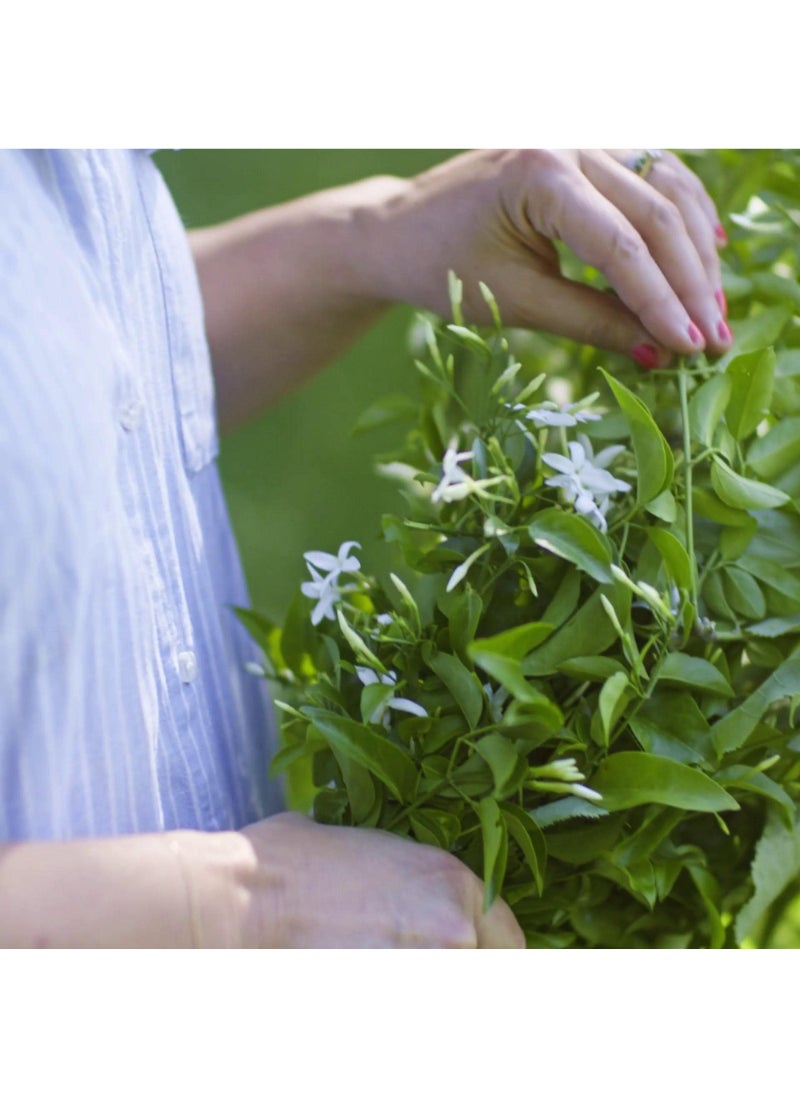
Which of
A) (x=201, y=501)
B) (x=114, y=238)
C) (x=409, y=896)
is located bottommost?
(x=409, y=896)

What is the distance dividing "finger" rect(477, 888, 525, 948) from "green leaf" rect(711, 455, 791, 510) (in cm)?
21

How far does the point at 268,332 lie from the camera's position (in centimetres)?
66

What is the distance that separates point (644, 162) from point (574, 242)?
0.07 m

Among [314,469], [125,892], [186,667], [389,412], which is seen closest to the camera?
[125,892]

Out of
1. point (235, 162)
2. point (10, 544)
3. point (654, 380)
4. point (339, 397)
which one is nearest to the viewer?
point (10, 544)

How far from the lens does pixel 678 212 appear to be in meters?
0.52

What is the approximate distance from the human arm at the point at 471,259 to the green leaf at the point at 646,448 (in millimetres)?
96

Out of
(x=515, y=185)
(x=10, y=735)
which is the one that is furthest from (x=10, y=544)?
(x=515, y=185)

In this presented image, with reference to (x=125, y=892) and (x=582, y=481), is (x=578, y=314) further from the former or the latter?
(x=125, y=892)

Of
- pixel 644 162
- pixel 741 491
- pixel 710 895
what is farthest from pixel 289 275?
pixel 710 895

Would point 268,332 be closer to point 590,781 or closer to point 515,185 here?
point 515,185

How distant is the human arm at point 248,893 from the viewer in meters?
0.37

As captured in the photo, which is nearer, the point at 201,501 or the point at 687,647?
the point at 687,647

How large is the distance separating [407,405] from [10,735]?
307mm
